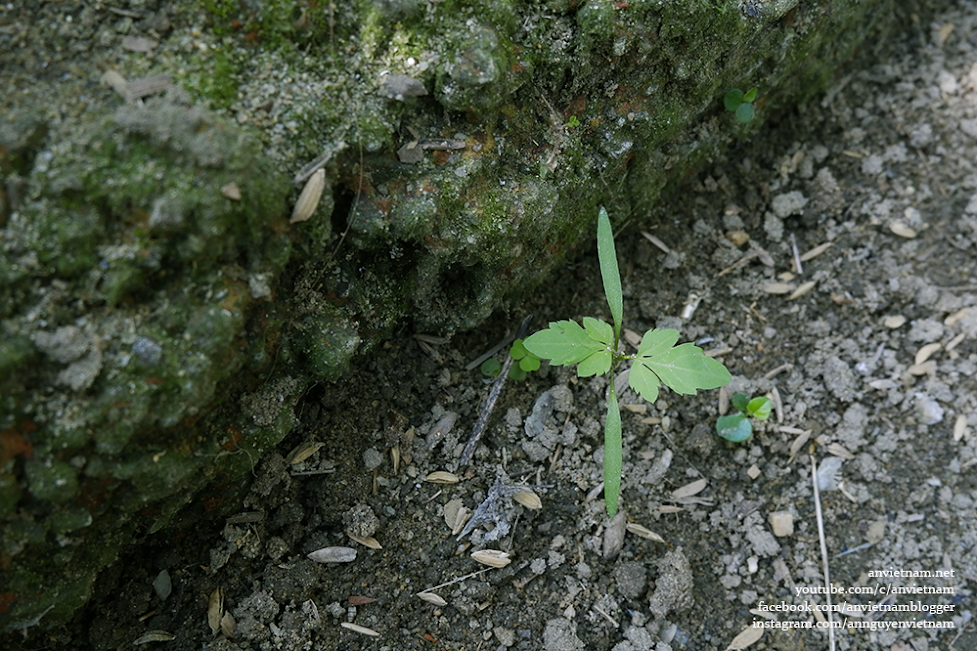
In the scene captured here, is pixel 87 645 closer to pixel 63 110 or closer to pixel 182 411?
pixel 182 411

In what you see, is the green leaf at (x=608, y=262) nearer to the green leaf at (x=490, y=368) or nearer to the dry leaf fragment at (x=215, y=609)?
the green leaf at (x=490, y=368)

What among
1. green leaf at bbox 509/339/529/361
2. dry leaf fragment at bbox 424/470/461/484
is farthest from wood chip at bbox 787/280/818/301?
dry leaf fragment at bbox 424/470/461/484

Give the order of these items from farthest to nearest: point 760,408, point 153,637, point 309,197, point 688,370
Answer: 1. point 760,408
2. point 688,370
3. point 153,637
4. point 309,197

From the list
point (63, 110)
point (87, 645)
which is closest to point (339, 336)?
point (63, 110)

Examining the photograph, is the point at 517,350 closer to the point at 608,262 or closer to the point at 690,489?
the point at 608,262

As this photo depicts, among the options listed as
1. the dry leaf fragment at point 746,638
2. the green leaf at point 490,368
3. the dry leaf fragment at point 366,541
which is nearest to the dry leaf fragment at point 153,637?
the dry leaf fragment at point 366,541

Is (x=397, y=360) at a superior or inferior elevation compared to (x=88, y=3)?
inferior

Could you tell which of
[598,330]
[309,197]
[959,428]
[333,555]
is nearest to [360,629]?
[333,555]
